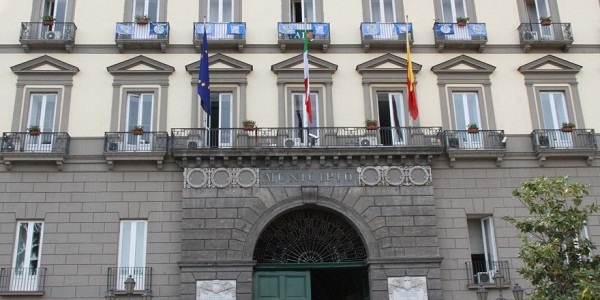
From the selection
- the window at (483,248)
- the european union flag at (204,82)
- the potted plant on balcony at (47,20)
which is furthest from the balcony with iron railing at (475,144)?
the potted plant on balcony at (47,20)

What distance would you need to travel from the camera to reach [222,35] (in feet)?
78.7

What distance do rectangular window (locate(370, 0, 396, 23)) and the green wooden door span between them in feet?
32.3

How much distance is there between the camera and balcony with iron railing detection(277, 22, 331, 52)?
23922 mm

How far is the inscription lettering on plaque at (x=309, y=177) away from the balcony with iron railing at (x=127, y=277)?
4.67m

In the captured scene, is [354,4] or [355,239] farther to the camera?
[354,4]

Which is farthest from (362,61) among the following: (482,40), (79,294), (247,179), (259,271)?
(79,294)

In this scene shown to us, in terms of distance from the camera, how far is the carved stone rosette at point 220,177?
21734 millimetres

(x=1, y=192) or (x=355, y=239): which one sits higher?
(x=1, y=192)

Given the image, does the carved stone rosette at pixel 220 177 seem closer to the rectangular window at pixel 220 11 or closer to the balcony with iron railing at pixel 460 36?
the rectangular window at pixel 220 11

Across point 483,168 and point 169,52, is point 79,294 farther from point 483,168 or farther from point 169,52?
point 483,168

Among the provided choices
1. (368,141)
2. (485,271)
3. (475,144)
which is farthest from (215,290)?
(475,144)

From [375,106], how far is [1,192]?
42.2 ft

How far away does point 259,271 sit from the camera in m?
21.7

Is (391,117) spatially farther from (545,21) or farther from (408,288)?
(545,21)
